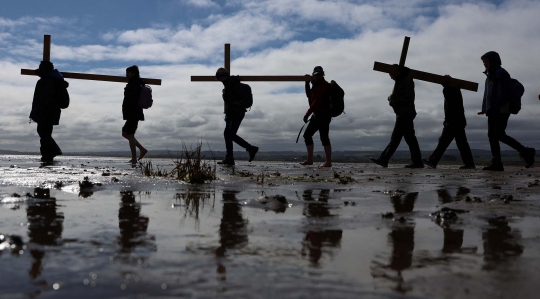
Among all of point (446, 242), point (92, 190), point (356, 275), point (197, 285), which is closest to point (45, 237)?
point (197, 285)

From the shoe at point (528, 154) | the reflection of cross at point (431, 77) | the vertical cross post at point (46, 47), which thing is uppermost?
the vertical cross post at point (46, 47)

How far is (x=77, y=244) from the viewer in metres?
2.28

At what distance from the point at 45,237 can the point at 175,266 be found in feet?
2.94

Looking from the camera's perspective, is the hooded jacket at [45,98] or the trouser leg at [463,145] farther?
the hooded jacket at [45,98]

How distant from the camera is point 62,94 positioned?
456 inches

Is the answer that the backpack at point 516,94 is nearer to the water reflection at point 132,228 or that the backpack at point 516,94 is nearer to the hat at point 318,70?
the hat at point 318,70

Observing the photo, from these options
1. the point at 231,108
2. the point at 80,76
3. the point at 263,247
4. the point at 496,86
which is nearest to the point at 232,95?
the point at 231,108

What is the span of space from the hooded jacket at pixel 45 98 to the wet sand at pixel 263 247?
778cm

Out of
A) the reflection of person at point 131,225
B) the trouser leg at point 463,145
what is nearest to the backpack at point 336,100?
the trouser leg at point 463,145

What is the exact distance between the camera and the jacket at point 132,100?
11031mm

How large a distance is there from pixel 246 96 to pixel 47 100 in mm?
4504

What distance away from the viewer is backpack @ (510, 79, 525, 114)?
30.0 feet

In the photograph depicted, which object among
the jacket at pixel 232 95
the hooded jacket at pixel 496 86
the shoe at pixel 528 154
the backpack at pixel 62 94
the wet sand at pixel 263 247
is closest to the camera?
the wet sand at pixel 263 247

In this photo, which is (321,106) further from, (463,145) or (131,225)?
(131,225)
